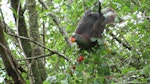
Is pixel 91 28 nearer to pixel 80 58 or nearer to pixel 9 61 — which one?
pixel 80 58

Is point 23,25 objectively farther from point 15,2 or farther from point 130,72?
point 130,72

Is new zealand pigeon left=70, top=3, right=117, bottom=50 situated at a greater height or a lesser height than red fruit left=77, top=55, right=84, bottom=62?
greater

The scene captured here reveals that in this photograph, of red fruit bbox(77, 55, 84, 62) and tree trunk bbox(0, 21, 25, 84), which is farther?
tree trunk bbox(0, 21, 25, 84)

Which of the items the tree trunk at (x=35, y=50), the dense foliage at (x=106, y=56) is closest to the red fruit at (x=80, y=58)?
the dense foliage at (x=106, y=56)

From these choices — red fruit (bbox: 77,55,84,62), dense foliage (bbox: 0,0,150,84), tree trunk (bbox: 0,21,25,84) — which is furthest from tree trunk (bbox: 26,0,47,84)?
red fruit (bbox: 77,55,84,62)

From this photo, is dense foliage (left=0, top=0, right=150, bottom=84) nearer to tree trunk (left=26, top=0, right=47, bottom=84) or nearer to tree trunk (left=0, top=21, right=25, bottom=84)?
tree trunk (left=0, top=21, right=25, bottom=84)

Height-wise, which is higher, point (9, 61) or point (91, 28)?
point (91, 28)

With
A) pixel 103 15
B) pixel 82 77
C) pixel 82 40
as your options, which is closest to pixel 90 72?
pixel 82 77

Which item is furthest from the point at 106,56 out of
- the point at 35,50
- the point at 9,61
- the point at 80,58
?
the point at 35,50

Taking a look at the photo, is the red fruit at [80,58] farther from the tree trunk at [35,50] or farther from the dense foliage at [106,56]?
the tree trunk at [35,50]

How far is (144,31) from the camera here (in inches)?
140

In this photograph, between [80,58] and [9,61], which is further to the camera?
[9,61]

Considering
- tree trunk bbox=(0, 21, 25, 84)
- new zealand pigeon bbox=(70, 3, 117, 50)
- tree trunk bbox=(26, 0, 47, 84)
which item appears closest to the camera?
new zealand pigeon bbox=(70, 3, 117, 50)

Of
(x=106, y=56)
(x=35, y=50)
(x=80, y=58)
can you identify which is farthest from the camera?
(x=35, y=50)
